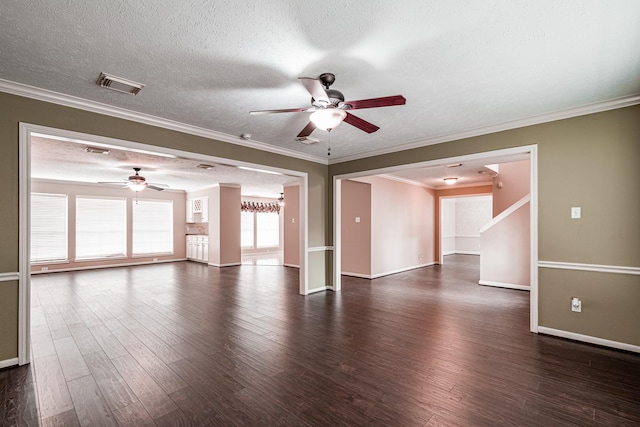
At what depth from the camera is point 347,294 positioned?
5574 mm

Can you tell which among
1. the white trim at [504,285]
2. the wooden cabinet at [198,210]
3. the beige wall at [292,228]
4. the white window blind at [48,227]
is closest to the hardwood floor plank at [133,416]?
the white trim at [504,285]

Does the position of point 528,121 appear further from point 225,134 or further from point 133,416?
point 133,416

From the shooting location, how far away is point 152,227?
993 cm

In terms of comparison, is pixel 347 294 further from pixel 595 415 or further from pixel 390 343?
pixel 595 415

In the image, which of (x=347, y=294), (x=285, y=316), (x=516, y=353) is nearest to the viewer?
(x=516, y=353)

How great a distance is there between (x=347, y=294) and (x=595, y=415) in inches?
150

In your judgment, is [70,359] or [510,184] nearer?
[70,359]

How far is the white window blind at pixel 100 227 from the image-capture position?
8.54m

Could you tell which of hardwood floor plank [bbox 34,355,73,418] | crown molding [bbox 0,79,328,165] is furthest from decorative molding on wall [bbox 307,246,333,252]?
hardwood floor plank [bbox 34,355,73,418]

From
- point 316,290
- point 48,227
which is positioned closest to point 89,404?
point 316,290

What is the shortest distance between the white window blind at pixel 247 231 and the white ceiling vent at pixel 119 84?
30.7 feet

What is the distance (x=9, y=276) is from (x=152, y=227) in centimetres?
766

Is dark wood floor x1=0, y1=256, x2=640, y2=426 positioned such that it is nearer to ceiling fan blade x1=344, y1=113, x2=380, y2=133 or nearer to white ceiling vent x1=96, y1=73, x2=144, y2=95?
ceiling fan blade x1=344, y1=113, x2=380, y2=133

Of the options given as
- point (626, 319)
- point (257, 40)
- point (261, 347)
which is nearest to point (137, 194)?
point (261, 347)
